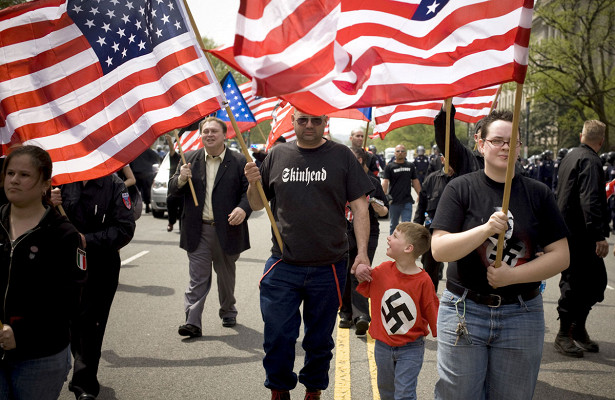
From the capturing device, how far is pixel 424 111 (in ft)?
19.7

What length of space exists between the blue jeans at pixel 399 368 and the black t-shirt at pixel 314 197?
2.37ft

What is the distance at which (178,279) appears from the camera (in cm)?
937

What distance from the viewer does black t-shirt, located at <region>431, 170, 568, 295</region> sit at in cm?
319

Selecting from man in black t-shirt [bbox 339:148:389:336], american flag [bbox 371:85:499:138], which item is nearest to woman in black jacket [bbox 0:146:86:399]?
american flag [bbox 371:85:499:138]

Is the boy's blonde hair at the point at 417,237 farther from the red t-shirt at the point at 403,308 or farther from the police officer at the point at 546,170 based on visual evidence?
the police officer at the point at 546,170

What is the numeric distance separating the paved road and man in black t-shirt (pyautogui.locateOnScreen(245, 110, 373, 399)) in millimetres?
640

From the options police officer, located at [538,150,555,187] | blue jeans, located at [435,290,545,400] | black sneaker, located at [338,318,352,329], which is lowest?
police officer, located at [538,150,555,187]

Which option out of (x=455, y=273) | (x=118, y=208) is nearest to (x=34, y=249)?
(x=118, y=208)

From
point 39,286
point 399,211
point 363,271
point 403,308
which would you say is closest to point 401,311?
point 403,308

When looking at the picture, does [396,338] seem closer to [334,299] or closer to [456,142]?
[334,299]

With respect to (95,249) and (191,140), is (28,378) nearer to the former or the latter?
(95,249)

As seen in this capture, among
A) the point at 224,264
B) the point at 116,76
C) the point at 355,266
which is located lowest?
the point at 224,264

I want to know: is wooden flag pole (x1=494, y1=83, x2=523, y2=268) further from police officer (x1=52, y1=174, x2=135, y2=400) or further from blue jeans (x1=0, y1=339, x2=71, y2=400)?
police officer (x1=52, y1=174, x2=135, y2=400)

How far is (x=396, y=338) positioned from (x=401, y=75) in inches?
65.0
